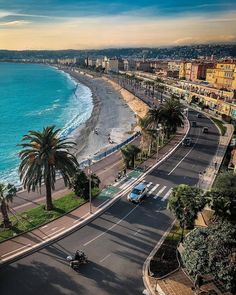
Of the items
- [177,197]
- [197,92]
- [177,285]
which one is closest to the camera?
[177,285]

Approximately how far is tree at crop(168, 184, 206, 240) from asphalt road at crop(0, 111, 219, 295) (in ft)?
12.4

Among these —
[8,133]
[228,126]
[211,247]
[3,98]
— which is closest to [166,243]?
[211,247]

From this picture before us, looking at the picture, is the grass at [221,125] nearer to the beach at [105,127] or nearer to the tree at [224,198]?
the beach at [105,127]

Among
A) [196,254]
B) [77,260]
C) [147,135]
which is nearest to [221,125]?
[147,135]

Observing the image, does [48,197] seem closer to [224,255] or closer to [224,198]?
[224,198]

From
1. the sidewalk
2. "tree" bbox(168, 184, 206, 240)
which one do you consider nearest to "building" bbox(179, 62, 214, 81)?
the sidewalk

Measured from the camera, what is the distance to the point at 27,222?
29328 millimetres

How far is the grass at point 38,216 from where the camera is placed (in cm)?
2786

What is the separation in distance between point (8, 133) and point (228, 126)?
53144mm

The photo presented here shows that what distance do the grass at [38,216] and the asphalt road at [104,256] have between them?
392cm

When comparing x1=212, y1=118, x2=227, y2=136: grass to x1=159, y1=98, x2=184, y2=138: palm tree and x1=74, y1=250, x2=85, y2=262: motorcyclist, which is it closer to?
x1=159, y1=98, x2=184, y2=138: palm tree

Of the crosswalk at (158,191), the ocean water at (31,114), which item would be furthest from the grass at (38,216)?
the ocean water at (31,114)

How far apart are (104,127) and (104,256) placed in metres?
63.0

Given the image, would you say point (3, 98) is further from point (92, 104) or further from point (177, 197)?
point (177, 197)
